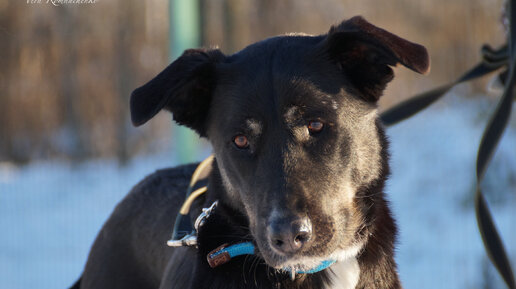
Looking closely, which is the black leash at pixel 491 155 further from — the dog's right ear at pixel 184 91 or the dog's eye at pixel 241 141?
the dog's right ear at pixel 184 91

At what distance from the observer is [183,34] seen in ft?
13.8

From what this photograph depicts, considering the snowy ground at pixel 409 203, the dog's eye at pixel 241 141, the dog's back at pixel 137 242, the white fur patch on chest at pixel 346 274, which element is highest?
the dog's eye at pixel 241 141

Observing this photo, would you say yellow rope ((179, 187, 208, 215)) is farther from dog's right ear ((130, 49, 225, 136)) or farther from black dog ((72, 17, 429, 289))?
dog's right ear ((130, 49, 225, 136))

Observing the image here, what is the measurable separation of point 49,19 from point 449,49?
4.59 m

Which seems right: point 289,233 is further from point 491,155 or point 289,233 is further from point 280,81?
point 491,155

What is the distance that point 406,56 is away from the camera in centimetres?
191

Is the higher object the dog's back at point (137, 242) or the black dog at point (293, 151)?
the black dog at point (293, 151)

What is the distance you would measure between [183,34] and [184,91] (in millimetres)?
1927

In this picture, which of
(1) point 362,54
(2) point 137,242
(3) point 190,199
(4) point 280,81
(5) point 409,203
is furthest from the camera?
(5) point 409,203

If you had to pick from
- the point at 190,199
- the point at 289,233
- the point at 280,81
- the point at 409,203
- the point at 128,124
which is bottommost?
the point at 409,203

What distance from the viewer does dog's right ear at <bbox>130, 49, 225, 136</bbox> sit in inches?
81.4

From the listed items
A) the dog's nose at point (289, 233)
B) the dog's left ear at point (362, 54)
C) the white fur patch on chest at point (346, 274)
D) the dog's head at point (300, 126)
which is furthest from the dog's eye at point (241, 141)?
the white fur patch on chest at point (346, 274)

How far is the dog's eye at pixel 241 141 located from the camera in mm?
2162

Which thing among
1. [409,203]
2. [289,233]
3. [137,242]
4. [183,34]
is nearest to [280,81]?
[289,233]
